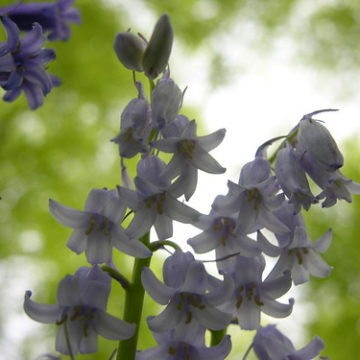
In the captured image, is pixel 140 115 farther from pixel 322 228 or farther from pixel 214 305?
pixel 322 228

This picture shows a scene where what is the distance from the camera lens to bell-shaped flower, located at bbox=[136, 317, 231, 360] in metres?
0.82

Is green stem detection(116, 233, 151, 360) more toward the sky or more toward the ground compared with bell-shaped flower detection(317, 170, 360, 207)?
more toward the ground

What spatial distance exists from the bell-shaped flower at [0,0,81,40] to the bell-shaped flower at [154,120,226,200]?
0.62 m

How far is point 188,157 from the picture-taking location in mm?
906

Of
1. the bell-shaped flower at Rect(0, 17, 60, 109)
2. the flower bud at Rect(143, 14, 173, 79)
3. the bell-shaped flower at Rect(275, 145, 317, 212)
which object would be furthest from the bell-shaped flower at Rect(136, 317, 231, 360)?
the bell-shaped flower at Rect(0, 17, 60, 109)

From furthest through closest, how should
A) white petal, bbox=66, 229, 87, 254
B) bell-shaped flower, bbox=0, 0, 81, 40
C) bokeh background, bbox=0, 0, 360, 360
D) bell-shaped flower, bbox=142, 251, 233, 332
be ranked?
bokeh background, bbox=0, 0, 360, 360 < bell-shaped flower, bbox=0, 0, 81, 40 < white petal, bbox=66, 229, 87, 254 < bell-shaped flower, bbox=142, 251, 233, 332

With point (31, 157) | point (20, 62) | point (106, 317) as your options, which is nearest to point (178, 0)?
point (31, 157)

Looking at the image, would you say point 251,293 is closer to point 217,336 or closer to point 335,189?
point 217,336

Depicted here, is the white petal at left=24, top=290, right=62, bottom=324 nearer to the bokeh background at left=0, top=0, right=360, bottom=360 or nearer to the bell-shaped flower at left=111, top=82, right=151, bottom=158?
the bell-shaped flower at left=111, top=82, right=151, bottom=158

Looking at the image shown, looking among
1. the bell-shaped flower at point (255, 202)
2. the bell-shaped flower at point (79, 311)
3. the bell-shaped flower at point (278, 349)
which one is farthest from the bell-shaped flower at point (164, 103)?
the bell-shaped flower at point (278, 349)

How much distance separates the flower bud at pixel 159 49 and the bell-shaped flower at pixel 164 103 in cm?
3

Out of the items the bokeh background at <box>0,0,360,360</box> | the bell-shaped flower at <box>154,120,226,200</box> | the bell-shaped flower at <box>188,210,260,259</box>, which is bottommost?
Result: the bokeh background at <box>0,0,360,360</box>

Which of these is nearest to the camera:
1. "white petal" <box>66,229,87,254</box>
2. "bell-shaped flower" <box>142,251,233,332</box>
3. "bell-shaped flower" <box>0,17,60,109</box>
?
"bell-shaped flower" <box>142,251,233,332</box>

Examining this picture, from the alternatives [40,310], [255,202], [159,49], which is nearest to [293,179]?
[255,202]
